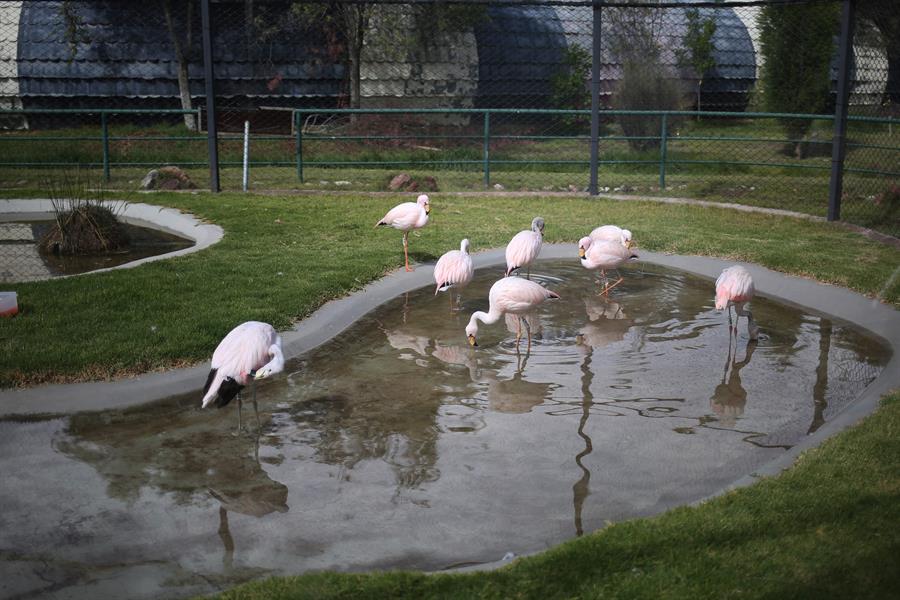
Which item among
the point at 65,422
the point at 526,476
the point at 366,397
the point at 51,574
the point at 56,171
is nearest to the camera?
the point at 51,574

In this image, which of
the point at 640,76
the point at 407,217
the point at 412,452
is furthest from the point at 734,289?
the point at 640,76

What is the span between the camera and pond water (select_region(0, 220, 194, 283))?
1109 centimetres

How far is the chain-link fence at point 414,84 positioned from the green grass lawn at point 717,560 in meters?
15.1

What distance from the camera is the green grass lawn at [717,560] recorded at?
13.7 ft

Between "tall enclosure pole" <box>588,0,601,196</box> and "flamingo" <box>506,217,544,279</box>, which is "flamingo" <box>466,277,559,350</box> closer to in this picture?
"flamingo" <box>506,217,544,279</box>

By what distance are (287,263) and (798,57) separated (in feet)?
50.9

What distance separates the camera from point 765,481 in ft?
17.2

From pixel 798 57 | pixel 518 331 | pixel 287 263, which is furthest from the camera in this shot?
pixel 798 57

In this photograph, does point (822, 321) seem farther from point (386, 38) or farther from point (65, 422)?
point (386, 38)

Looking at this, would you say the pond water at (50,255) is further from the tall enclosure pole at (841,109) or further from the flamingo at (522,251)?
the tall enclosure pole at (841,109)

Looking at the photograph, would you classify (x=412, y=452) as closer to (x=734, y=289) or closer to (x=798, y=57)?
(x=734, y=289)

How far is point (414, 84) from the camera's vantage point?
75.0 feet

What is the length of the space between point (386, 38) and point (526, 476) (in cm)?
1827

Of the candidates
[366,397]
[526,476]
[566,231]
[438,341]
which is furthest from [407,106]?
[526,476]
